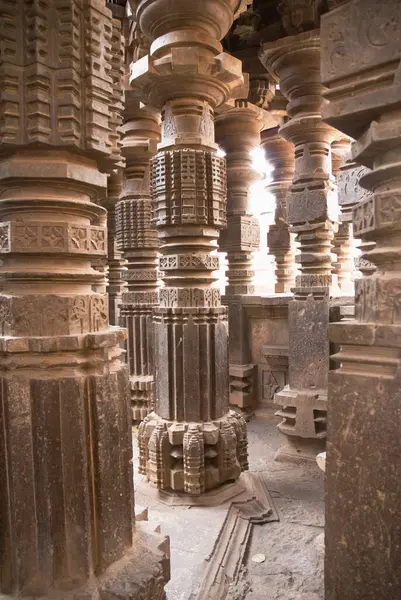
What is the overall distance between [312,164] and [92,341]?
4239 millimetres

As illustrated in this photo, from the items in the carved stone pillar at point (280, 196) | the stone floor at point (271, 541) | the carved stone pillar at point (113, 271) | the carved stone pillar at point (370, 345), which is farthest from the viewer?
the carved stone pillar at point (280, 196)

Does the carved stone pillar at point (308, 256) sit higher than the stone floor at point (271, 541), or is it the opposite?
the carved stone pillar at point (308, 256)

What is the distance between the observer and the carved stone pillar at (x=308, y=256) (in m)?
5.20

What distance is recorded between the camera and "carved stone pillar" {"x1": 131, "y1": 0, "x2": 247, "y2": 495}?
13.4ft

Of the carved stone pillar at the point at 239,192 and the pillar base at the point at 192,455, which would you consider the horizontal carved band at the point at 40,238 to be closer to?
the pillar base at the point at 192,455

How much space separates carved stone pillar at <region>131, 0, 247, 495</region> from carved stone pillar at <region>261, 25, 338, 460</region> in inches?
46.5

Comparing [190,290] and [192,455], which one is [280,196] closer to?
[190,290]

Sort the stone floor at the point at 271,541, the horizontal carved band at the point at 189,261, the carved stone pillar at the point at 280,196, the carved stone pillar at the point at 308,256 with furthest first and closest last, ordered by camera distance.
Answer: the carved stone pillar at the point at 280,196 → the carved stone pillar at the point at 308,256 → the horizontal carved band at the point at 189,261 → the stone floor at the point at 271,541

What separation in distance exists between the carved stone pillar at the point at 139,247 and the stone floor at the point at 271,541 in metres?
2.13

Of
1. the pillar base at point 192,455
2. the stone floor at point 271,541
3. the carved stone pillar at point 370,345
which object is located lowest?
the stone floor at point 271,541

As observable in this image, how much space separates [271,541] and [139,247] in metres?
4.11

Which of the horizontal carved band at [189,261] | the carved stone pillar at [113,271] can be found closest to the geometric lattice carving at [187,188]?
the horizontal carved band at [189,261]

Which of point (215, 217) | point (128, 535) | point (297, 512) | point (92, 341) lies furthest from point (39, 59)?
point (297, 512)

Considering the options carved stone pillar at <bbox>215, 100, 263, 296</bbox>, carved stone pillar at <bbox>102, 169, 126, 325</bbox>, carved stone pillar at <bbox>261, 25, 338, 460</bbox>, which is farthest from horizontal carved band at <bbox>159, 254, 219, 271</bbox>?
carved stone pillar at <bbox>102, 169, 126, 325</bbox>
